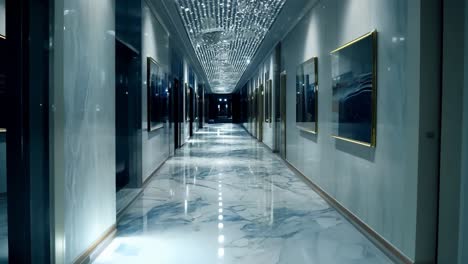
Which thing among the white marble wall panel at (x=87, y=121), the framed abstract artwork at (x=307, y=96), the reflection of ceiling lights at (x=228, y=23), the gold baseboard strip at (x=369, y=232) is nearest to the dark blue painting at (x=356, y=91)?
the gold baseboard strip at (x=369, y=232)

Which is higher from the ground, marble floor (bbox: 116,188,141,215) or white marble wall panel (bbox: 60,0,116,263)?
white marble wall panel (bbox: 60,0,116,263)

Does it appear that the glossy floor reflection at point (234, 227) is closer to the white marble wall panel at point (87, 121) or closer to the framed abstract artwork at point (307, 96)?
the white marble wall panel at point (87, 121)

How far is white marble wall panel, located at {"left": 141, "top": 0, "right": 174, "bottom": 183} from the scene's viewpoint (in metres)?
7.45

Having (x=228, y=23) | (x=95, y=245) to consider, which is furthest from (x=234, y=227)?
(x=228, y=23)

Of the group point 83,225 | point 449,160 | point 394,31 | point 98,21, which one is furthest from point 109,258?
point 394,31

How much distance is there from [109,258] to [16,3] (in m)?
2.42

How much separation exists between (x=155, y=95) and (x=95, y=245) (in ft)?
16.6

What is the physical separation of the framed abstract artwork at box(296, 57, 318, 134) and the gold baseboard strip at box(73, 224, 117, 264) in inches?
158

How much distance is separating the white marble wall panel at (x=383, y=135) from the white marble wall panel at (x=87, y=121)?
9.71ft

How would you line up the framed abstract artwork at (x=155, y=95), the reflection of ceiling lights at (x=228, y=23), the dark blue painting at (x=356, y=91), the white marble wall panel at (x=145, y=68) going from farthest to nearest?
1. the reflection of ceiling lights at (x=228, y=23)
2. the framed abstract artwork at (x=155, y=95)
3. the white marble wall panel at (x=145, y=68)
4. the dark blue painting at (x=356, y=91)

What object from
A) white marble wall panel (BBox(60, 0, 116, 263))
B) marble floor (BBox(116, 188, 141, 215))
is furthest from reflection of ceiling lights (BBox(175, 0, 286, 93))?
white marble wall panel (BBox(60, 0, 116, 263))

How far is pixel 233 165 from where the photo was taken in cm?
1045

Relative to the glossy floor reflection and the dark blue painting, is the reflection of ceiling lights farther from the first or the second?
the glossy floor reflection

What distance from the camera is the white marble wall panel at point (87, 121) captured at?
10.7ft
